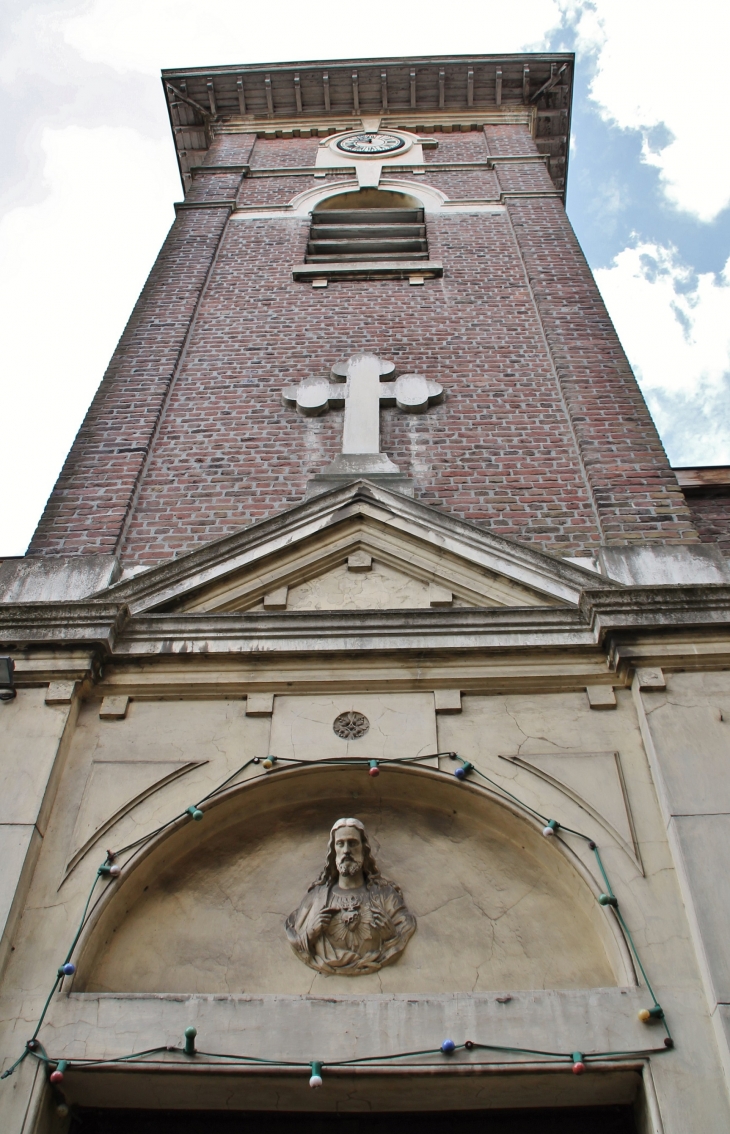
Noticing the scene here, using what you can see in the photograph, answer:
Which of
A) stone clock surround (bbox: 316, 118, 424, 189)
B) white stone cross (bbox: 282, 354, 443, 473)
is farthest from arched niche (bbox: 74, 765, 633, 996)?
→ stone clock surround (bbox: 316, 118, 424, 189)

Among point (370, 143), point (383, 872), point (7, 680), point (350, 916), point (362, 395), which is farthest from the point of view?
point (370, 143)

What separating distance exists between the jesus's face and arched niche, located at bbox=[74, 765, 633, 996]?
309mm

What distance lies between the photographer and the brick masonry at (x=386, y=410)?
6.65m

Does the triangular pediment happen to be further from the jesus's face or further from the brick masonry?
the jesus's face

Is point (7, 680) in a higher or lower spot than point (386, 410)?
lower

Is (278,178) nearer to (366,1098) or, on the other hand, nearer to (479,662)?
(479,662)

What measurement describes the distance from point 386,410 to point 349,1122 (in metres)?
5.16

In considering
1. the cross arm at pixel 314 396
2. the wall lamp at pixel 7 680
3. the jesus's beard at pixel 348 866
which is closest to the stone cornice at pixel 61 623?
the wall lamp at pixel 7 680

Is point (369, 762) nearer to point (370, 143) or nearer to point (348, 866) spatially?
point (348, 866)

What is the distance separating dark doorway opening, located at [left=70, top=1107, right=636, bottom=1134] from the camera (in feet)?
13.3

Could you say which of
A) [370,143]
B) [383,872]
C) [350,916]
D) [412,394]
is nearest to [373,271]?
[412,394]

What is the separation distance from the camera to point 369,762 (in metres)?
4.77

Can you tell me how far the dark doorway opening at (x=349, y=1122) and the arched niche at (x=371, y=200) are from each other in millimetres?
10162

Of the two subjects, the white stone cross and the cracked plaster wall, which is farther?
the white stone cross
